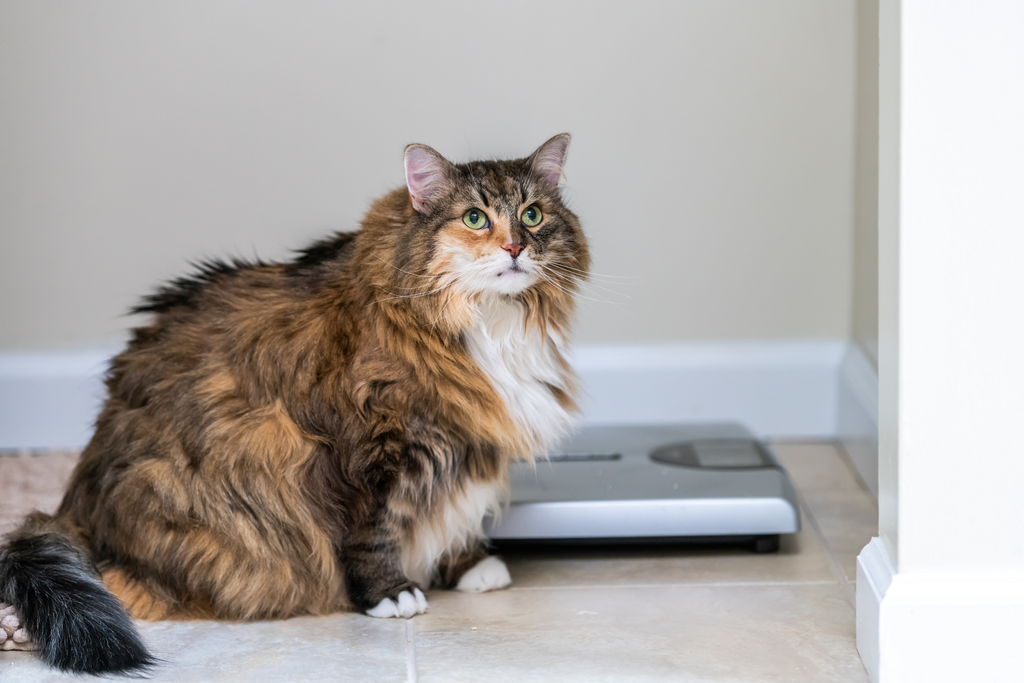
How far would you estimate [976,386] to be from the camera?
1281mm

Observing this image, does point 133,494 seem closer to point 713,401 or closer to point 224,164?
point 224,164

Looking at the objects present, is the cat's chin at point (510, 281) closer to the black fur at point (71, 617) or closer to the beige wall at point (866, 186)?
the black fur at point (71, 617)

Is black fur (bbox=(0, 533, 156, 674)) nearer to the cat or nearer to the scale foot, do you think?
the cat

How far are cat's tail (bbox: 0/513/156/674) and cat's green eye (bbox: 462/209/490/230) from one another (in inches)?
31.0

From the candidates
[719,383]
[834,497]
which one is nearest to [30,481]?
[719,383]

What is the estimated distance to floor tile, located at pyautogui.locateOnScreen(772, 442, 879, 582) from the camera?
1966 mm

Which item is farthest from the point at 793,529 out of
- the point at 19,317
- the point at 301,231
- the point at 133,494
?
the point at 19,317

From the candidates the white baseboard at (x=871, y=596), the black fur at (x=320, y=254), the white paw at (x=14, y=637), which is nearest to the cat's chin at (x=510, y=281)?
the black fur at (x=320, y=254)

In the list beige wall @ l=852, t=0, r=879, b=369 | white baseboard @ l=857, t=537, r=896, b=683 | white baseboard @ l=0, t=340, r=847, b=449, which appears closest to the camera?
white baseboard @ l=857, t=537, r=896, b=683

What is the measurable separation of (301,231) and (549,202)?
112 cm

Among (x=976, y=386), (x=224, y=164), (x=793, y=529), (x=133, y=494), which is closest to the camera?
(x=976, y=386)

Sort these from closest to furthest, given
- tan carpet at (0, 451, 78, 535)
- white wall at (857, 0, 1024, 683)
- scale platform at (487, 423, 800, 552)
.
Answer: white wall at (857, 0, 1024, 683)
scale platform at (487, 423, 800, 552)
tan carpet at (0, 451, 78, 535)

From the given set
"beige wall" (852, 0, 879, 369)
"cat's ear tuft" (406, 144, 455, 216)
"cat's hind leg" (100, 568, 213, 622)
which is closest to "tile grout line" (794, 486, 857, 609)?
"beige wall" (852, 0, 879, 369)

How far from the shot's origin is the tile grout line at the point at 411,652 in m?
1.43
